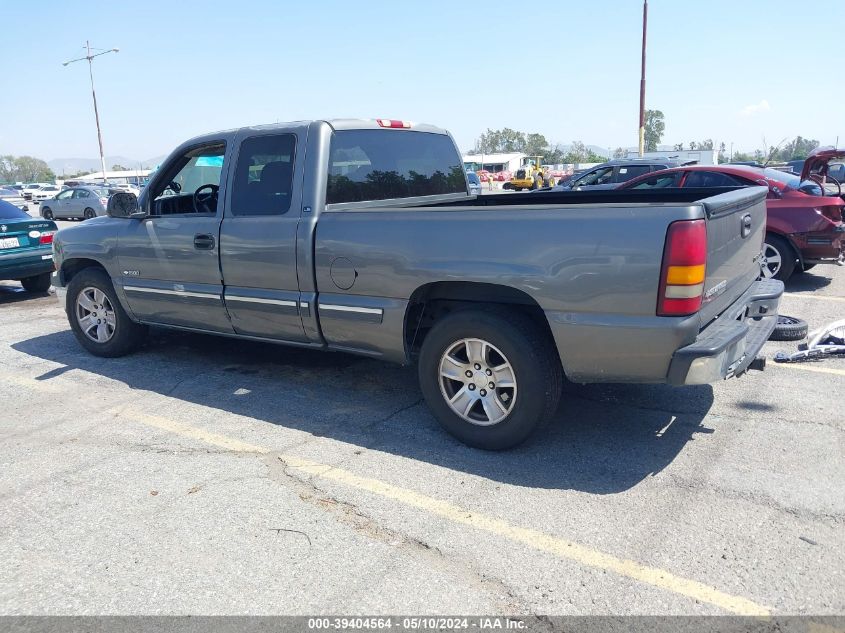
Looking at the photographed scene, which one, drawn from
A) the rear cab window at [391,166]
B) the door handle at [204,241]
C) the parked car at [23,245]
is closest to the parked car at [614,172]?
the rear cab window at [391,166]

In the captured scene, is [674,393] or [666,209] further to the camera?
[674,393]

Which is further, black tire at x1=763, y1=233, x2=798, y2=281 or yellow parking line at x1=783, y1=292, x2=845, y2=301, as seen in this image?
black tire at x1=763, y1=233, x2=798, y2=281

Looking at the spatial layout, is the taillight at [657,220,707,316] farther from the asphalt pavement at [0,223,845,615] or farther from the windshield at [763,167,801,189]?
the windshield at [763,167,801,189]

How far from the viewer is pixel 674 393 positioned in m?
4.84

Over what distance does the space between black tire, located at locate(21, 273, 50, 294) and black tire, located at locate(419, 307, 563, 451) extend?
847 centimetres

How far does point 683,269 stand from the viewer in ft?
10.5

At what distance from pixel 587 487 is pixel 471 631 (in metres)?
1.29

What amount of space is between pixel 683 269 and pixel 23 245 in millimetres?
9280

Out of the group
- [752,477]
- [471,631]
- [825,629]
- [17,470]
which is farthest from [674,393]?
[17,470]

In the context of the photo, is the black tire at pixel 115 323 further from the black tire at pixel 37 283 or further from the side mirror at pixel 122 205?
the black tire at pixel 37 283

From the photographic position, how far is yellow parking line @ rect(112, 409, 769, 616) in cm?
265

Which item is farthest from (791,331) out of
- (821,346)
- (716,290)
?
(716,290)

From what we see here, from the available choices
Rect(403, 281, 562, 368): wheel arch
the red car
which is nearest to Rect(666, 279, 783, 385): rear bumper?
Rect(403, 281, 562, 368): wheel arch

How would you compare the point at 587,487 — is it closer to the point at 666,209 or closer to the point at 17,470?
the point at 666,209
